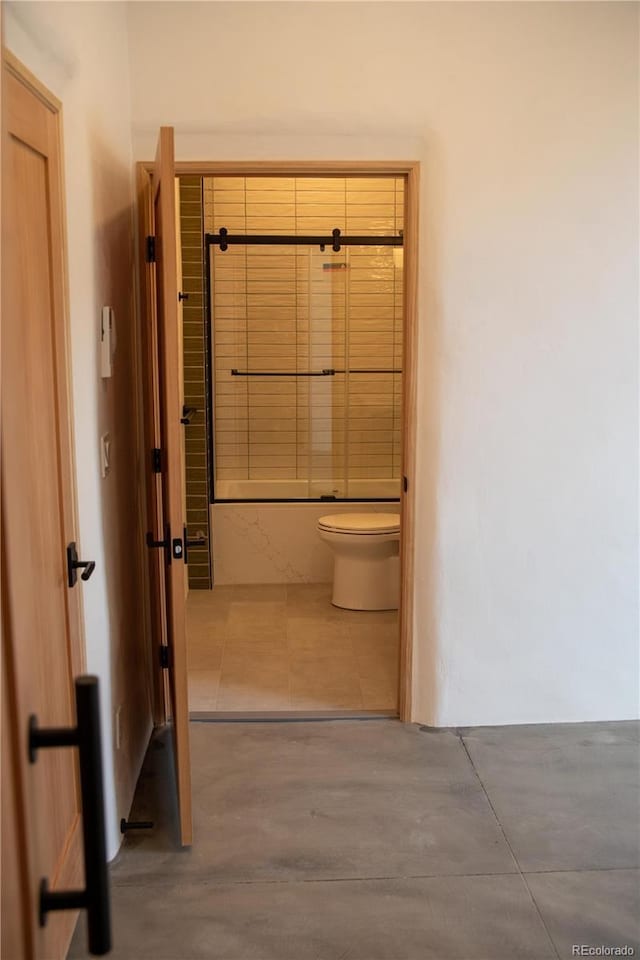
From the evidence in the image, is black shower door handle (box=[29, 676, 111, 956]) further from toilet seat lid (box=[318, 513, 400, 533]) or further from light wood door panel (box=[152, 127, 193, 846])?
toilet seat lid (box=[318, 513, 400, 533])

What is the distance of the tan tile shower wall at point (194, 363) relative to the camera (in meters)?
4.76

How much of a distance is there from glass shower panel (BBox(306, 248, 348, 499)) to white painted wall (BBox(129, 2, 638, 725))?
224 cm

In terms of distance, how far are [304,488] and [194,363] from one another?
1.15 m

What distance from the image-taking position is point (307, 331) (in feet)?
17.9

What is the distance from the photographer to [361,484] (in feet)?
18.0

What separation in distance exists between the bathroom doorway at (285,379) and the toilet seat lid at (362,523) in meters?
0.11

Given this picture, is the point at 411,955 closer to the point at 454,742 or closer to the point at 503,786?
the point at 503,786

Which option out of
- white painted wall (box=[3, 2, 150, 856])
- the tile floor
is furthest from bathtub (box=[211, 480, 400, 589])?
white painted wall (box=[3, 2, 150, 856])

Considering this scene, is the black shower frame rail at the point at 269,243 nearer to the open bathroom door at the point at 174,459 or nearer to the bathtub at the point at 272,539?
the bathtub at the point at 272,539

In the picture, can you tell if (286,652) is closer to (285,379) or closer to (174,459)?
(174,459)

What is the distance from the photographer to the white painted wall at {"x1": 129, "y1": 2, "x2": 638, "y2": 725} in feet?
9.70

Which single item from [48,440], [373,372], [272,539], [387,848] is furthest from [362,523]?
[48,440]

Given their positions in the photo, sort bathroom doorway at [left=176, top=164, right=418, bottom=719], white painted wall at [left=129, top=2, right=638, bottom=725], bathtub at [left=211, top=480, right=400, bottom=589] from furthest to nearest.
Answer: bathtub at [left=211, top=480, right=400, bottom=589], bathroom doorway at [left=176, top=164, right=418, bottom=719], white painted wall at [left=129, top=2, right=638, bottom=725]

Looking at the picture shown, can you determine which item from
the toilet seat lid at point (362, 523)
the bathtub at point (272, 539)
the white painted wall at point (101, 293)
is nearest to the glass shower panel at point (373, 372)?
the bathtub at point (272, 539)
